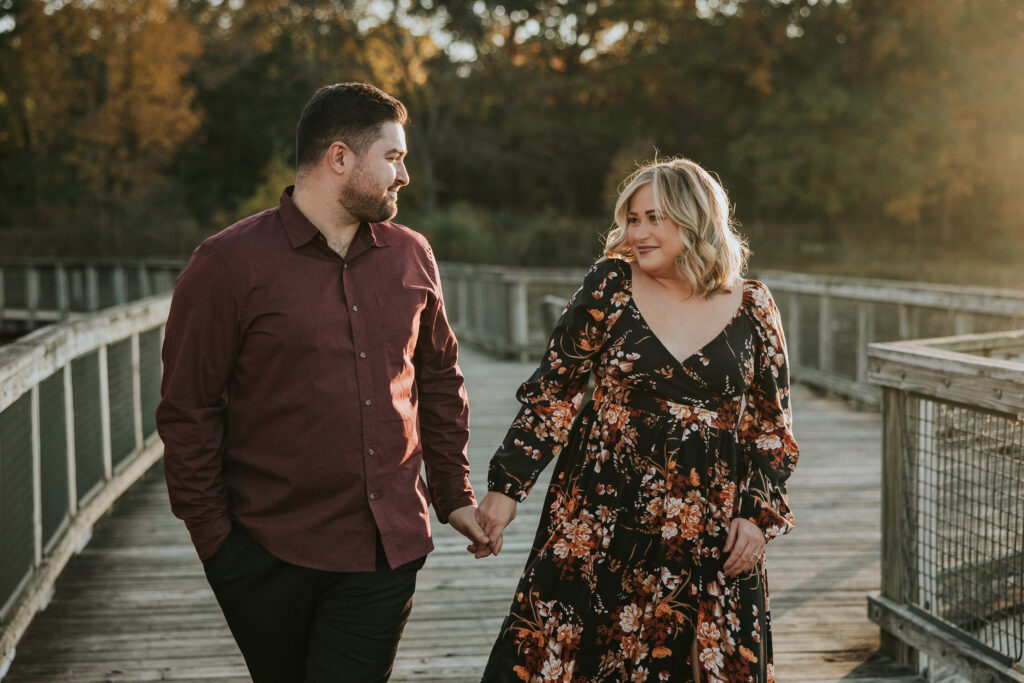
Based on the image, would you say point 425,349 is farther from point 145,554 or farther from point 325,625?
point 145,554

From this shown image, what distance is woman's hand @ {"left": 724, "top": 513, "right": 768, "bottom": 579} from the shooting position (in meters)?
2.68

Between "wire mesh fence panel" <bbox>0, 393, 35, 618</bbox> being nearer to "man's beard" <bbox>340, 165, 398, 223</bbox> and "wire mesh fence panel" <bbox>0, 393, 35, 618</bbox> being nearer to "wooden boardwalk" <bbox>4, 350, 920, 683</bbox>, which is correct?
"wooden boardwalk" <bbox>4, 350, 920, 683</bbox>

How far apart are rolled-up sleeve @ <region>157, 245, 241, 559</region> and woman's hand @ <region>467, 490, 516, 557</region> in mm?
633

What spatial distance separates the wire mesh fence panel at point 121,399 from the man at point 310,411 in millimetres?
3814

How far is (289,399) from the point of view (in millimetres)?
2324

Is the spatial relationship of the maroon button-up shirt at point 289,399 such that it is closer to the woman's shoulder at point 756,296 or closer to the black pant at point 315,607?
the black pant at point 315,607

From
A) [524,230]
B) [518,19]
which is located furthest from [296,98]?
[524,230]

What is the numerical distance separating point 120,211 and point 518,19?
49.7 ft

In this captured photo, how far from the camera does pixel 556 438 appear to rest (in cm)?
281

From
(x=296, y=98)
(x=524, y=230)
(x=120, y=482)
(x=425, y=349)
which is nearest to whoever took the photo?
(x=425, y=349)

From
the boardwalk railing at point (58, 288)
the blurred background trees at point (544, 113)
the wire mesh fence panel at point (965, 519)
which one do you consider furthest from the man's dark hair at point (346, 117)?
the blurred background trees at point (544, 113)

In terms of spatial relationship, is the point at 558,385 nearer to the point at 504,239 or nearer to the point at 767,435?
the point at 767,435

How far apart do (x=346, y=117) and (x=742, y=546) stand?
130 centimetres

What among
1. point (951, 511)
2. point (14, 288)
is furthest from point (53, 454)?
point (14, 288)
